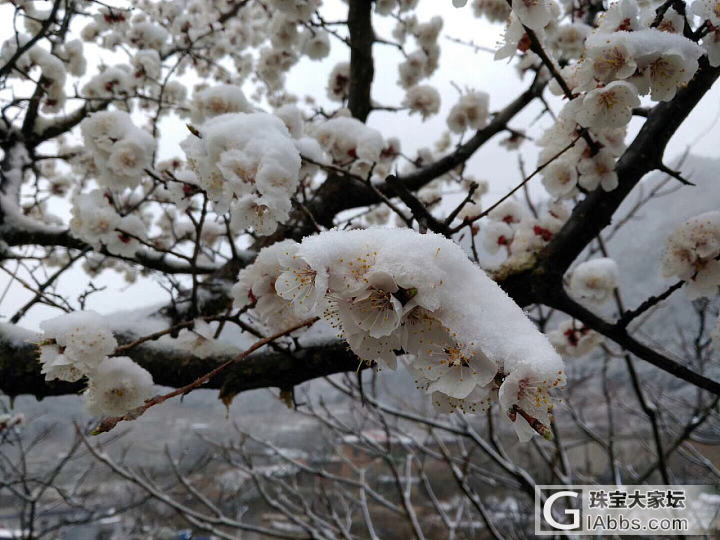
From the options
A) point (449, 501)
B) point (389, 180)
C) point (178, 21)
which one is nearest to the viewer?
point (389, 180)

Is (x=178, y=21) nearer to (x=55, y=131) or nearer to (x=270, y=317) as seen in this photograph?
(x=55, y=131)

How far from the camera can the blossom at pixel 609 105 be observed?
36.0 inches

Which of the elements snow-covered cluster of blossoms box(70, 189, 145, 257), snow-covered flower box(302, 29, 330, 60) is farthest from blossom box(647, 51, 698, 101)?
snow-covered flower box(302, 29, 330, 60)

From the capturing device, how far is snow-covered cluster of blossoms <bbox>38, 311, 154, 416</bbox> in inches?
40.6

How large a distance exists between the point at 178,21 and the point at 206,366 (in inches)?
161

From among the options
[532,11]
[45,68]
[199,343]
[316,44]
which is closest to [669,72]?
[532,11]

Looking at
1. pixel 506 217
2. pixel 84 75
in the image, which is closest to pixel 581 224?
pixel 506 217

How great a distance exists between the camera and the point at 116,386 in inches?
43.9

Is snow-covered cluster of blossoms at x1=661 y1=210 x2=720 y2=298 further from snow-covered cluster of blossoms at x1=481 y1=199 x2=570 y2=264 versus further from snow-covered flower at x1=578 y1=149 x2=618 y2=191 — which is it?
snow-covered cluster of blossoms at x1=481 y1=199 x2=570 y2=264

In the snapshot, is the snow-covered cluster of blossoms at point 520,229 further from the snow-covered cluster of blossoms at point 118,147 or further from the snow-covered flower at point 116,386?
the snow-covered cluster of blossoms at point 118,147

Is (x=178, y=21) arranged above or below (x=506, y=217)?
above

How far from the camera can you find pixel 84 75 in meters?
3.33

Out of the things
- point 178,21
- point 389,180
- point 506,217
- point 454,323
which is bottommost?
point 454,323

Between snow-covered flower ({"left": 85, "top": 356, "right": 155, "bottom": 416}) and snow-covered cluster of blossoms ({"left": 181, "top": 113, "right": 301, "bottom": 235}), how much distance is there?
499 mm
